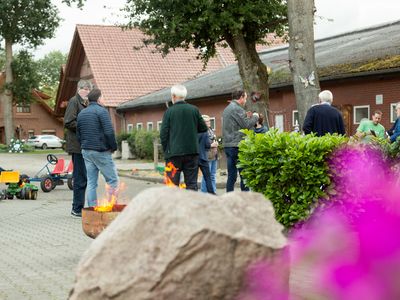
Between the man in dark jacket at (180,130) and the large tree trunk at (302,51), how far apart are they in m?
5.85

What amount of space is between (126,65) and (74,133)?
132 feet

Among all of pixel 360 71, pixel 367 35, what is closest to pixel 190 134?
pixel 360 71

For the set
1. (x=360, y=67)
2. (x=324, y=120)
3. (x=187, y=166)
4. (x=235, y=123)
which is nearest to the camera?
(x=187, y=166)

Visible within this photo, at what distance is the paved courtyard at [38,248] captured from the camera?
653 cm

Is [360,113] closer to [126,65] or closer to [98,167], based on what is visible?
[98,167]

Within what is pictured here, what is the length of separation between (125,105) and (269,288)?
4577 centimetres

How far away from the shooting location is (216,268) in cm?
321

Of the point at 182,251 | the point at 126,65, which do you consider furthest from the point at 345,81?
the point at 126,65

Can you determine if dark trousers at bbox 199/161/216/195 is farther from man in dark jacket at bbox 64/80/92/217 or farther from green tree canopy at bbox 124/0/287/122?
green tree canopy at bbox 124/0/287/122

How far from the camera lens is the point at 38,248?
9.06 metres

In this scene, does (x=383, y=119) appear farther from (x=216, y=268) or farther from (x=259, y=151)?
(x=216, y=268)

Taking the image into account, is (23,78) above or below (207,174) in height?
above

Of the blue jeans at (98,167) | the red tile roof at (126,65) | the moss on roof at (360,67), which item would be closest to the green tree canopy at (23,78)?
the red tile roof at (126,65)

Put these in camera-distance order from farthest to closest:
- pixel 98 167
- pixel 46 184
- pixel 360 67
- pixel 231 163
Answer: pixel 360 67 → pixel 46 184 → pixel 231 163 → pixel 98 167
